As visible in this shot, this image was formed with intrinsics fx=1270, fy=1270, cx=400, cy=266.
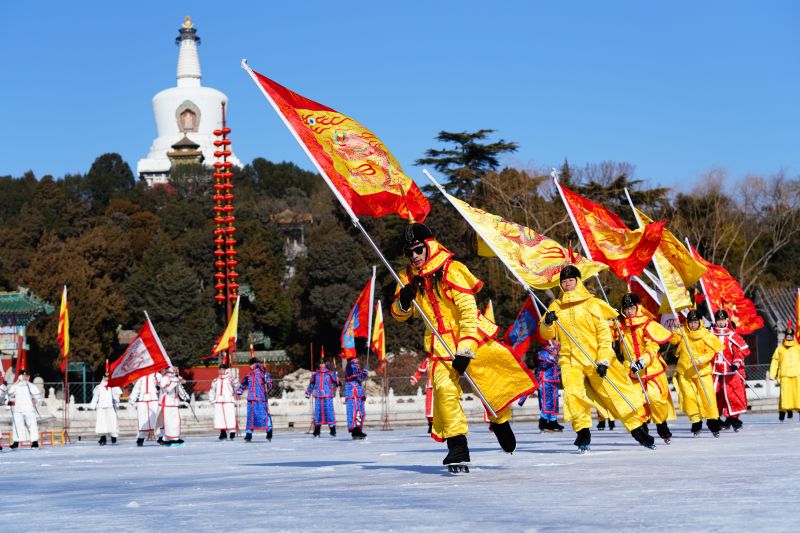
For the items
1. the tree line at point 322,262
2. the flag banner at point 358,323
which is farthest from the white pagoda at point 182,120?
the flag banner at point 358,323

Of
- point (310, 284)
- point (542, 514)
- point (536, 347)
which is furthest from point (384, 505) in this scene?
point (310, 284)

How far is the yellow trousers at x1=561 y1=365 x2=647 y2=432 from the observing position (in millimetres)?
12867

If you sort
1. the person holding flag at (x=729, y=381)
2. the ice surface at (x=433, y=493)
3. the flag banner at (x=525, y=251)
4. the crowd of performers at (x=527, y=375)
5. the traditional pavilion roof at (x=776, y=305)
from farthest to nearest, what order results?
1. the traditional pavilion roof at (x=776, y=305)
2. the person holding flag at (x=729, y=381)
3. the flag banner at (x=525, y=251)
4. the crowd of performers at (x=527, y=375)
5. the ice surface at (x=433, y=493)

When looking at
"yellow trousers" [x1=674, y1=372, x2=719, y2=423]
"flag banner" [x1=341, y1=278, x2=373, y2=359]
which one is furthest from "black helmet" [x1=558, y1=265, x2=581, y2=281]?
"flag banner" [x1=341, y1=278, x2=373, y2=359]

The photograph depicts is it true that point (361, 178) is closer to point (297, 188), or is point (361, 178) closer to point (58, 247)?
point (58, 247)

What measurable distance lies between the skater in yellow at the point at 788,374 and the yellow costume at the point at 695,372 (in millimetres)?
7247

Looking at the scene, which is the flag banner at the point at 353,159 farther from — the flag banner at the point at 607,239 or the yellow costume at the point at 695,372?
the yellow costume at the point at 695,372

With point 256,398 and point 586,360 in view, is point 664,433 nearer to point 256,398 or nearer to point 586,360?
point 586,360

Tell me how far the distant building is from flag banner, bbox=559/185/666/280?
2564 inches

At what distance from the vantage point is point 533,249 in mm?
15609

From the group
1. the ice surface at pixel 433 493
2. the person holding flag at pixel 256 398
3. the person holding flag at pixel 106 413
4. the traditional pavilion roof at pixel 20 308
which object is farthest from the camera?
the traditional pavilion roof at pixel 20 308

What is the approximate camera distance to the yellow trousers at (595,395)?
12.9m

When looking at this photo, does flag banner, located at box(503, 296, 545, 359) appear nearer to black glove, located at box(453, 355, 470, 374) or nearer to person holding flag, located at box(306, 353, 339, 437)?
person holding flag, located at box(306, 353, 339, 437)

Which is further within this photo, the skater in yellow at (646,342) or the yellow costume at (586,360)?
the skater in yellow at (646,342)
